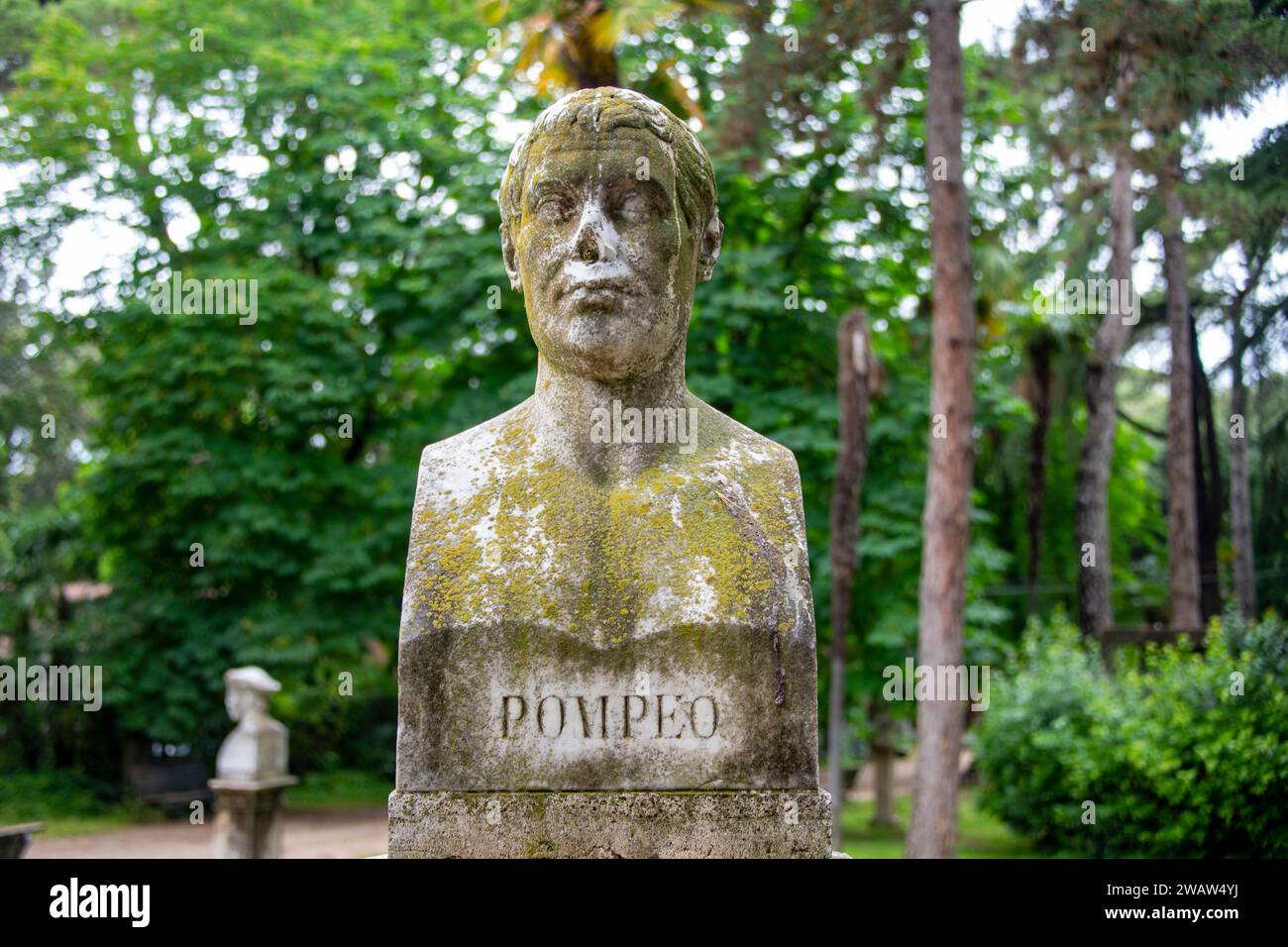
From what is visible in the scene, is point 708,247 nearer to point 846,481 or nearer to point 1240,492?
point 846,481

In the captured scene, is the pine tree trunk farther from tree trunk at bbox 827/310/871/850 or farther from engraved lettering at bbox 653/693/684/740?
engraved lettering at bbox 653/693/684/740

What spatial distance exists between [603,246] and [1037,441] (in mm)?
20263

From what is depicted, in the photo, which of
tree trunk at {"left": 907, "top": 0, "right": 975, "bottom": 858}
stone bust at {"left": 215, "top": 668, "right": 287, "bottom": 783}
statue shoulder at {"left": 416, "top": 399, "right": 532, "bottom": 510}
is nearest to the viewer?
statue shoulder at {"left": 416, "top": 399, "right": 532, "bottom": 510}

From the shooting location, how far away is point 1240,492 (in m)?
15.5

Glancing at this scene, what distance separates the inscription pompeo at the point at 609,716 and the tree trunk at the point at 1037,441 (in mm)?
20065

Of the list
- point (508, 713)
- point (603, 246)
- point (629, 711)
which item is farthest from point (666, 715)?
point (603, 246)

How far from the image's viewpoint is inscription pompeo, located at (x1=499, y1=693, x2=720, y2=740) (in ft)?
11.9

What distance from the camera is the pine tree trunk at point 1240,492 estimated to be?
1227cm

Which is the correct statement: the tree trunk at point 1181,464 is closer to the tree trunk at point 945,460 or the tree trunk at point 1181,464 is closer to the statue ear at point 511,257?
the tree trunk at point 945,460

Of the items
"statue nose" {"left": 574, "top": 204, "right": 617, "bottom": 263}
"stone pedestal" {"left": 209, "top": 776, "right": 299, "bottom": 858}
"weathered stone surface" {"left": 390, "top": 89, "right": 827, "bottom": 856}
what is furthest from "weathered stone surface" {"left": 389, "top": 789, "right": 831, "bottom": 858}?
"stone pedestal" {"left": 209, "top": 776, "right": 299, "bottom": 858}

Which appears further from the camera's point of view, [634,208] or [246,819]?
[246,819]

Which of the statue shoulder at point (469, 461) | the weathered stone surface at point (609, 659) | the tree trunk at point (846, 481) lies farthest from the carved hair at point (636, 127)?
the tree trunk at point (846, 481)

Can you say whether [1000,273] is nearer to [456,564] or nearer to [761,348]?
[761,348]

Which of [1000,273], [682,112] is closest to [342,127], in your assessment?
[682,112]
